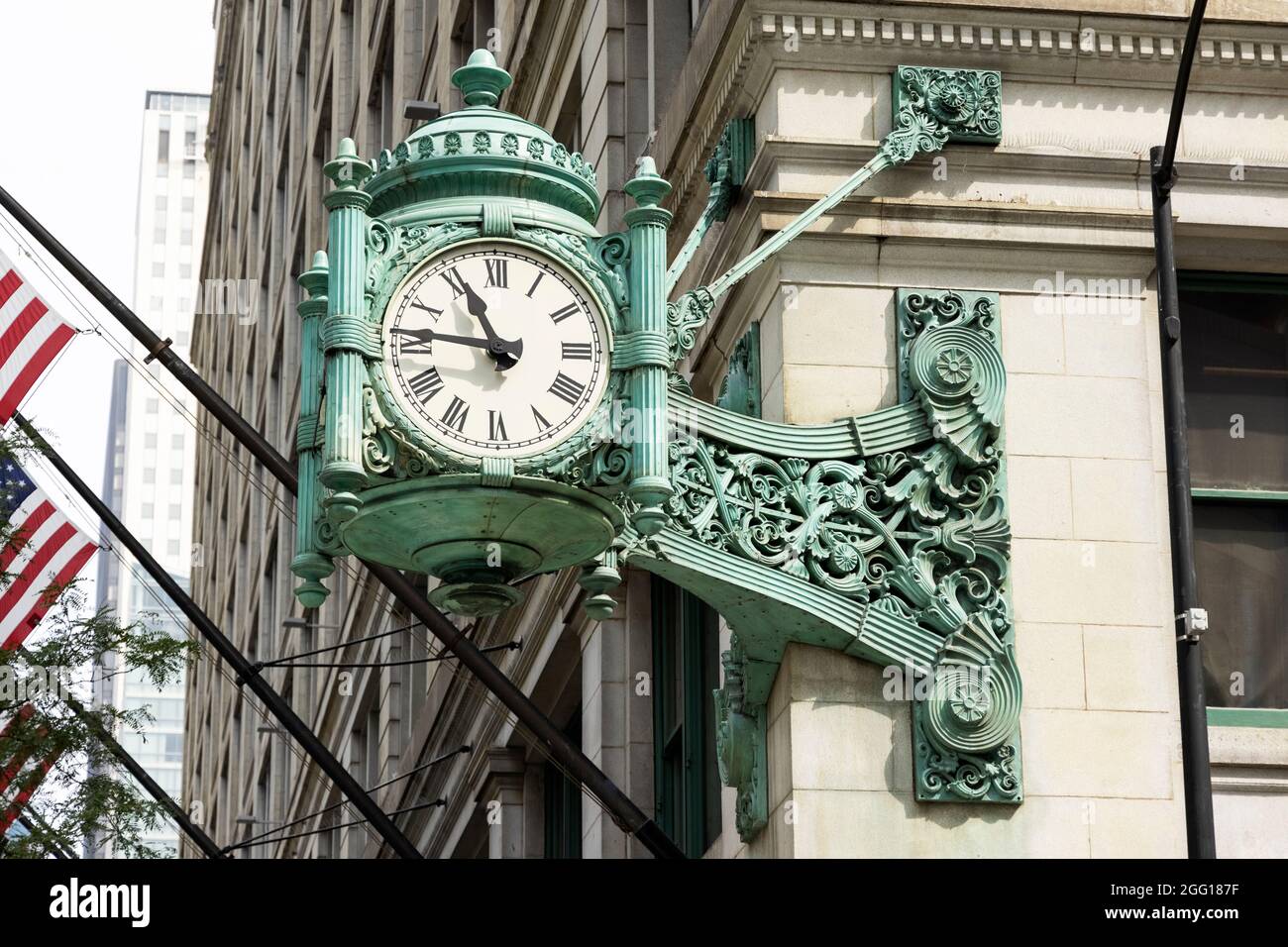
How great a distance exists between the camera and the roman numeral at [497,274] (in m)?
12.8

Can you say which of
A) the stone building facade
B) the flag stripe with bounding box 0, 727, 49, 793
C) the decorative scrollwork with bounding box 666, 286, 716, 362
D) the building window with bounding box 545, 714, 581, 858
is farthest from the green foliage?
the decorative scrollwork with bounding box 666, 286, 716, 362

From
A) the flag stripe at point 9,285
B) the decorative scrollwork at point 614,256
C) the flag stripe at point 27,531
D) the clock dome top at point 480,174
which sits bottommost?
the decorative scrollwork at point 614,256

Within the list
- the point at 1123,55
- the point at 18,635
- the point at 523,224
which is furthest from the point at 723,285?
the point at 18,635

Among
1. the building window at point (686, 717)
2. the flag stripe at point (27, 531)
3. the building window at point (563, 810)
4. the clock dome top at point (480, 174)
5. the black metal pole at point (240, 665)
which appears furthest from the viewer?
the flag stripe at point (27, 531)

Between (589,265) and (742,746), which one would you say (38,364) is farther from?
(589,265)

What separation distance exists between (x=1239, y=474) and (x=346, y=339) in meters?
6.24

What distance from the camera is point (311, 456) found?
13.2m

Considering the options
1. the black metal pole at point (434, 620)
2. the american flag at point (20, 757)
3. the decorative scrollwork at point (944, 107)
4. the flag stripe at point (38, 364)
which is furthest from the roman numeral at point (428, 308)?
the american flag at point (20, 757)

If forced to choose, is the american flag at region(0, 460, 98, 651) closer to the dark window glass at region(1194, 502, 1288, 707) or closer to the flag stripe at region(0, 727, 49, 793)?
the flag stripe at region(0, 727, 49, 793)

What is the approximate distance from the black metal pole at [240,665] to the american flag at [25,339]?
1.06ft

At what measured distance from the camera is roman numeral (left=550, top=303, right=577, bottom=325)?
12.7 m

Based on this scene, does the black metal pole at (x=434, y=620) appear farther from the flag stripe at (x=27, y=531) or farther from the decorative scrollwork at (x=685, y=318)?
the flag stripe at (x=27, y=531)
